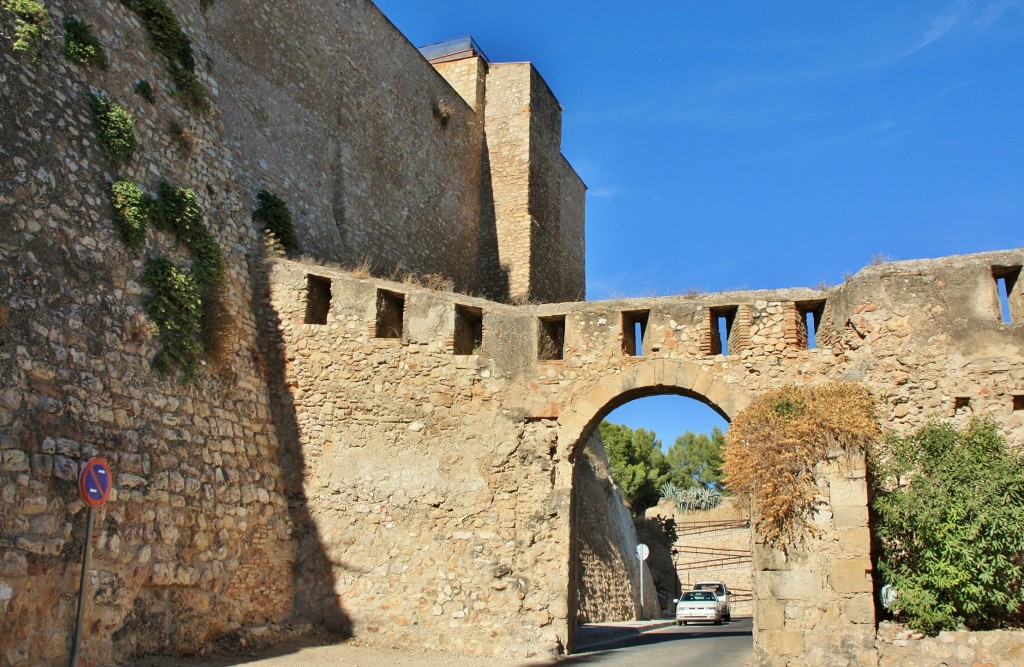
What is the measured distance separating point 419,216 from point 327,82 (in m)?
3.83

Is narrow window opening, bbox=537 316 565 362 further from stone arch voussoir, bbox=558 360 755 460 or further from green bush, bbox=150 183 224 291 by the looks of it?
green bush, bbox=150 183 224 291

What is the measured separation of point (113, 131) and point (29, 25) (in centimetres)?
132

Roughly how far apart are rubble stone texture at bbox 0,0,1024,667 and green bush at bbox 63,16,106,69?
13 cm

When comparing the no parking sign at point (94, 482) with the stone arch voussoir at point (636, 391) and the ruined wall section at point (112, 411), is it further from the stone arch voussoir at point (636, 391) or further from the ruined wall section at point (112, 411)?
the stone arch voussoir at point (636, 391)

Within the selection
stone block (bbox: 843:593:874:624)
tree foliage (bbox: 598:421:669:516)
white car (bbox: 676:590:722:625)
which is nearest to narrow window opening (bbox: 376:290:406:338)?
stone block (bbox: 843:593:874:624)

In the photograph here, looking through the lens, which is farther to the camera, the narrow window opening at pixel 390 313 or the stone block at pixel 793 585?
the narrow window opening at pixel 390 313

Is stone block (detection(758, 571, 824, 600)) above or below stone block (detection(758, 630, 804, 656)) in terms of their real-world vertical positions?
above

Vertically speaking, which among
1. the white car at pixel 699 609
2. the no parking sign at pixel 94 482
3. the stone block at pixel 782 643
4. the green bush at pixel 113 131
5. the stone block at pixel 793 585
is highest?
the green bush at pixel 113 131

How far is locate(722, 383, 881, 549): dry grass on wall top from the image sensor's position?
397 inches

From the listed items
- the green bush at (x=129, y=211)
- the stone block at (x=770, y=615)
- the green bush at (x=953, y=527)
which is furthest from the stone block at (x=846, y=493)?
the green bush at (x=129, y=211)

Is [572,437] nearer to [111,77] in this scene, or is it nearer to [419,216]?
[111,77]

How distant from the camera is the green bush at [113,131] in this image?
9875mm

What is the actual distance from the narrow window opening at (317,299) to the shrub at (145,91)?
3.05m

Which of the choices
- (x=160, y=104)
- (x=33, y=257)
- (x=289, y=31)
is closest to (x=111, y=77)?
(x=160, y=104)
